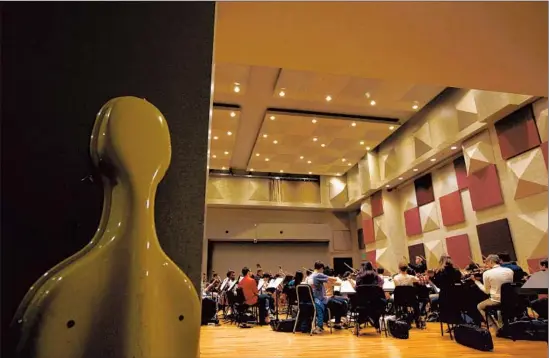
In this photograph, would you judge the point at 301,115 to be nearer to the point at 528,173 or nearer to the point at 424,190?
the point at 424,190

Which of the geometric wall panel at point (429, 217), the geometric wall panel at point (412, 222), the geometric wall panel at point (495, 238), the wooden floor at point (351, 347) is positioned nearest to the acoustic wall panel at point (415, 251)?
the geometric wall panel at point (412, 222)

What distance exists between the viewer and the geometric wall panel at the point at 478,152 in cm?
789

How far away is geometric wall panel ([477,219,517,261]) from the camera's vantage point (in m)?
7.33

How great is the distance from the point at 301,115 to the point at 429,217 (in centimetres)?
490

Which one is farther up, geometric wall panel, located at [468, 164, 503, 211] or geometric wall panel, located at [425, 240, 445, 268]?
geometric wall panel, located at [468, 164, 503, 211]

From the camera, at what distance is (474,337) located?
4.11 meters

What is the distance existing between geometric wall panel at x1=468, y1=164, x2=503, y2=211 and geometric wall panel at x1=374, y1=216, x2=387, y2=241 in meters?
3.87

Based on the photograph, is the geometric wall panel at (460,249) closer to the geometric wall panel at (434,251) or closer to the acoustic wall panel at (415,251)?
the geometric wall panel at (434,251)

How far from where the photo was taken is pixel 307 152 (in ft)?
38.9

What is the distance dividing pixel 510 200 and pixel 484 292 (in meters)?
2.98

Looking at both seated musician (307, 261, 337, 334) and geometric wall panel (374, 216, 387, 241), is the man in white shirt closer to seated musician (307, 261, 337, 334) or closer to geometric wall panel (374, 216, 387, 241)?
seated musician (307, 261, 337, 334)

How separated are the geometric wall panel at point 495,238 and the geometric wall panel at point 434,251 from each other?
4.72ft

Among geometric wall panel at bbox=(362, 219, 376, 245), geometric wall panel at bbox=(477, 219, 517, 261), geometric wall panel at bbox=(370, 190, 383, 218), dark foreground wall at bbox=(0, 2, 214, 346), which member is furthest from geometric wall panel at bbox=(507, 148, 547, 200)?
dark foreground wall at bbox=(0, 2, 214, 346)

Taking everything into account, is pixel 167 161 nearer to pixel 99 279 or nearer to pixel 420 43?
pixel 99 279
